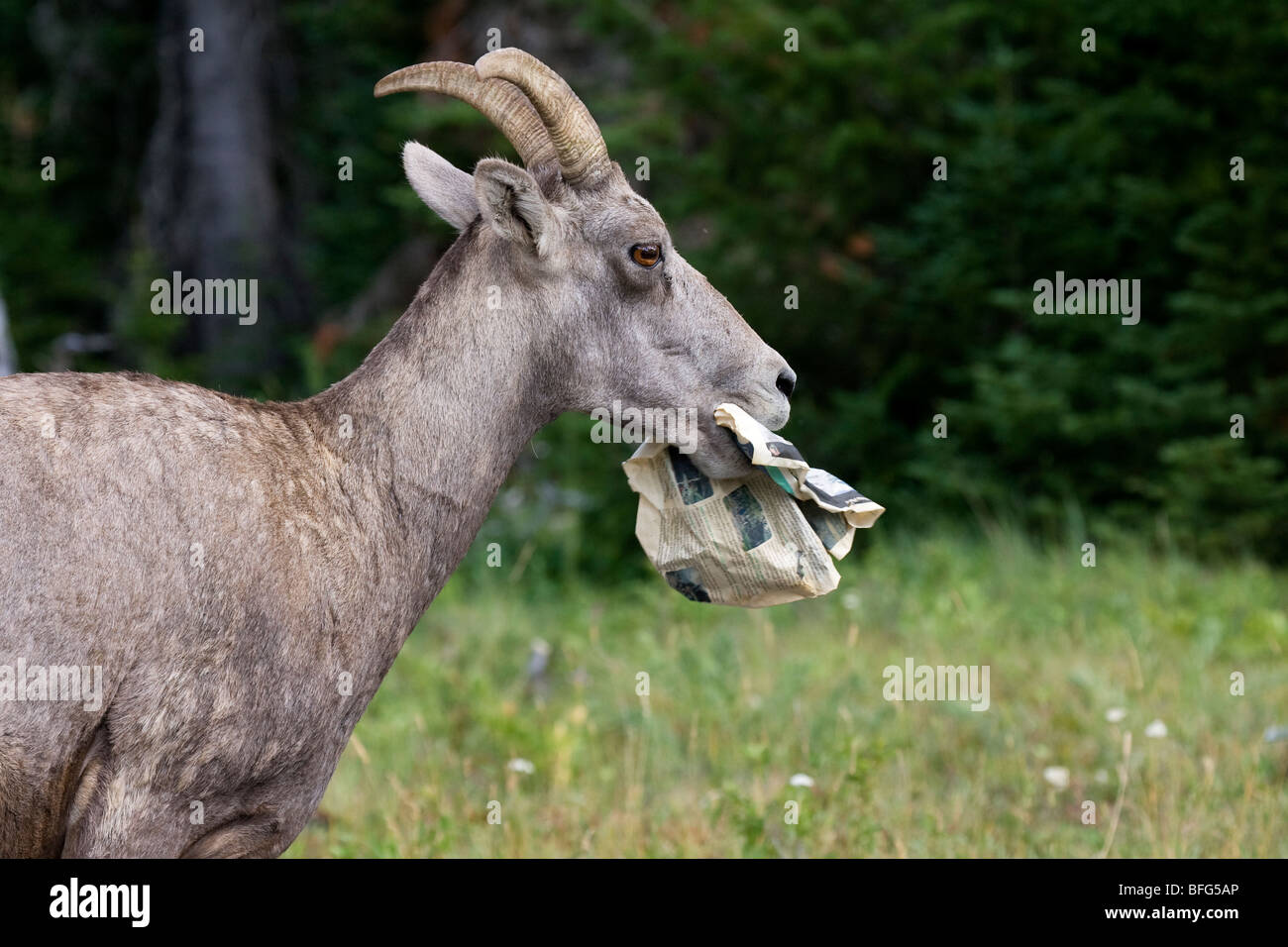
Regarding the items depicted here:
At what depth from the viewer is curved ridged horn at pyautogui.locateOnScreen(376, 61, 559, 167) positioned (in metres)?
3.71

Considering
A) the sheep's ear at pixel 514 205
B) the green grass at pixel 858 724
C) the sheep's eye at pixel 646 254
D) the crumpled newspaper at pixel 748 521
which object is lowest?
the green grass at pixel 858 724

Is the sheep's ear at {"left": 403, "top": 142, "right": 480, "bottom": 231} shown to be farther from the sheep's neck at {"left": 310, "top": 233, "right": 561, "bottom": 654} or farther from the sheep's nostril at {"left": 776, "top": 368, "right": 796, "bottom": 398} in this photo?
the sheep's nostril at {"left": 776, "top": 368, "right": 796, "bottom": 398}

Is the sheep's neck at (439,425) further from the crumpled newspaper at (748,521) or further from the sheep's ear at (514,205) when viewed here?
the crumpled newspaper at (748,521)

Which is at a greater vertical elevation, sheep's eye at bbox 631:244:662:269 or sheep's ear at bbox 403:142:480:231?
sheep's ear at bbox 403:142:480:231

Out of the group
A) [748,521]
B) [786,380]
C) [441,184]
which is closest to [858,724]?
[748,521]

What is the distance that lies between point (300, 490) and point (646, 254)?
1192 mm

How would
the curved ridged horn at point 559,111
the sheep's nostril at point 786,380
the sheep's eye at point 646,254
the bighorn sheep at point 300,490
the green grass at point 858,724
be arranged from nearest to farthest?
the bighorn sheep at point 300,490
the curved ridged horn at point 559,111
the sheep's eye at point 646,254
the sheep's nostril at point 786,380
the green grass at point 858,724

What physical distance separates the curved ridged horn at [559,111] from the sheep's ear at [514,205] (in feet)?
0.56

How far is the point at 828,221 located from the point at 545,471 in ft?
10.1

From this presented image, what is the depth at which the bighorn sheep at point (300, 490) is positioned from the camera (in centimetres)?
313

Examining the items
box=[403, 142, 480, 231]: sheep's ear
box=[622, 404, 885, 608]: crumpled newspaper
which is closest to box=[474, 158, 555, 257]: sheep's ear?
box=[403, 142, 480, 231]: sheep's ear

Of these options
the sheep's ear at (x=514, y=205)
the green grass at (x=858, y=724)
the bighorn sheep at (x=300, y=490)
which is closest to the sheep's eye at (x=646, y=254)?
the bighorn sheep at (x=300, y=490)

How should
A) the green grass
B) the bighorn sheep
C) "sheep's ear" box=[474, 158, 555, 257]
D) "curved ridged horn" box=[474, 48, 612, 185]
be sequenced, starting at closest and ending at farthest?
the bighorn sheep → "sheep's ear" box=[474, 158, 555, 257] → "curved ridged horn" box=[474, 48, 612, 185] → the green grass
